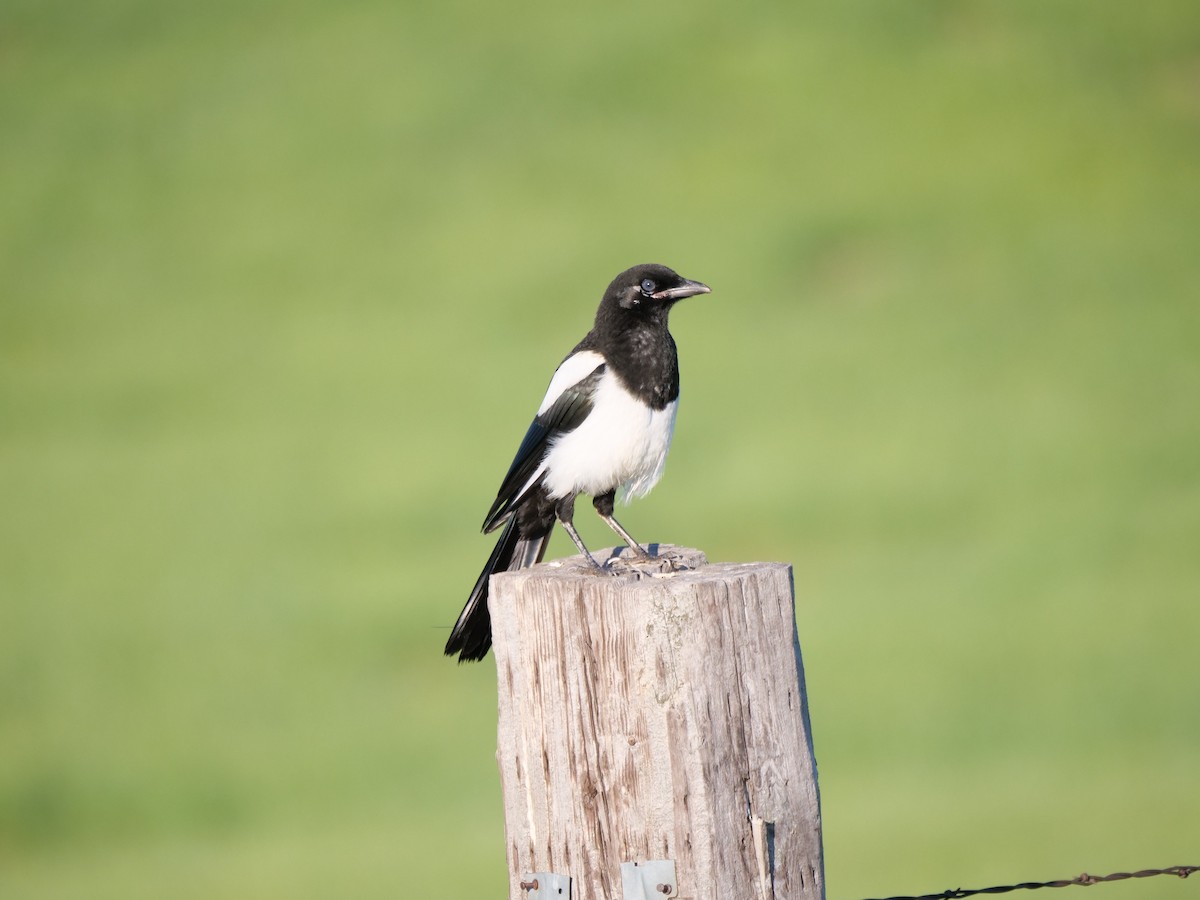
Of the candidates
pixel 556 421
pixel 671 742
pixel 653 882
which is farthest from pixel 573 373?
pixel 653 882

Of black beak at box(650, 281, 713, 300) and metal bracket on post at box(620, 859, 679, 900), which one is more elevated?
black beak at box(650, 281, 713, 300)

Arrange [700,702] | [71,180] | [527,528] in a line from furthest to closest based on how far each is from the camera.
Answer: [71,180]
[527,528]
[700,702]

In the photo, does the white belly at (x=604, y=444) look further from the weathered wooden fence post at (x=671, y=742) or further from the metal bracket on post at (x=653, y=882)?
the metal bracket on post at (x=653, y=882)

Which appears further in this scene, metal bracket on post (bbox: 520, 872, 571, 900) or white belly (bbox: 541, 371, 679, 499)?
white belly (bbox: 541, 371, 679, 499)

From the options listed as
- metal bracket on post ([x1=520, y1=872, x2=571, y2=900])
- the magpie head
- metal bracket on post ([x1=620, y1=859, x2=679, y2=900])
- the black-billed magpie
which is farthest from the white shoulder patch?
metal bracket on post ([x1=620, y1=859, x2=679, y2=900])

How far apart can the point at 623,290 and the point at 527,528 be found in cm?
81

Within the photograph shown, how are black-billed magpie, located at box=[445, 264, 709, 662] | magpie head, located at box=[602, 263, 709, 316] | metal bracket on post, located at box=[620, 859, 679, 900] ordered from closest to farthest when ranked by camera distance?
1. metal bracket on post, located at box=[620, 859, 679, 900]
2. black-billed magpie, located at box=[445, 264, 709, 662]
3. magpie head, located at box=[602, 263, 709, 316]

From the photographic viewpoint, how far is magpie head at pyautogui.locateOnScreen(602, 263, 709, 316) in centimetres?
432

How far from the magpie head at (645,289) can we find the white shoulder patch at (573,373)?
19 centimetres

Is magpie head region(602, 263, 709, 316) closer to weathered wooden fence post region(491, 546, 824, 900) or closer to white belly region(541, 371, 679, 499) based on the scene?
white belly region(541, 371, 679, 499)

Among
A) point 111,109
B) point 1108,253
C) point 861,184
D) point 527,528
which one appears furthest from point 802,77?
point 527,528

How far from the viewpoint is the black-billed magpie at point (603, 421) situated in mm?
4195

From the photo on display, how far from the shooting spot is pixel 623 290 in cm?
433

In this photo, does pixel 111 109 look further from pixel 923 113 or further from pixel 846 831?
pixel 846 831
